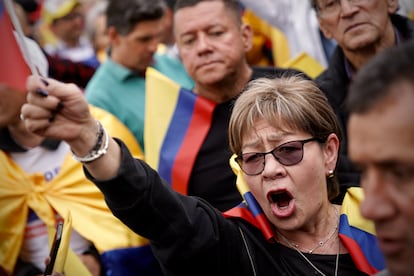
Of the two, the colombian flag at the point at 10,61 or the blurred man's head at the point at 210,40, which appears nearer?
the colombian flag at the point at 10,61

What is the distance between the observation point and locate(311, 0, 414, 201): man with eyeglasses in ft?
13.1

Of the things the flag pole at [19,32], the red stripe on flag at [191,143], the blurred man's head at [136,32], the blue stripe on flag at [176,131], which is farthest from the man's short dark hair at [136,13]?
the flag pole at [19,32]

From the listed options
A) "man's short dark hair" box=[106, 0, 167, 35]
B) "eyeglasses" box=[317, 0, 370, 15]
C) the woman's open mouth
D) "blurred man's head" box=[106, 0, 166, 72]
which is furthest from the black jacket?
"man's short dark hair" box=[106, 0, 167, 35]

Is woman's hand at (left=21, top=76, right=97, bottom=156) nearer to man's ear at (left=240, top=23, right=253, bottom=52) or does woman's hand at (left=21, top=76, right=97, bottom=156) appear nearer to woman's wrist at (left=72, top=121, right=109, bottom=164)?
woman's wrist at (left=72, top=121, right=109, bottom=164)

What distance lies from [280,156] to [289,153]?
0.04m

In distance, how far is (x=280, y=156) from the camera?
2756 mm

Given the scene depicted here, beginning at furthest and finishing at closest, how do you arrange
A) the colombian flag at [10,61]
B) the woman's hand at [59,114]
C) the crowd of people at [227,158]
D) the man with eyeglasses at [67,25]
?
the man with eyeglasses at [67,25]
the colombian flag at [10,61]
the woman's hand at [59,114]
the crowd of people at [227,158]

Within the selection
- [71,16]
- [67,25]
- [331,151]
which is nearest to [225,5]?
[331,151]

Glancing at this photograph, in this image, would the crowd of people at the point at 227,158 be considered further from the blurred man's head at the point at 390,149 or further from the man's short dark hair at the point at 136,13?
the man's short dark hair at the point at 136,13

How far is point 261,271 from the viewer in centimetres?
268

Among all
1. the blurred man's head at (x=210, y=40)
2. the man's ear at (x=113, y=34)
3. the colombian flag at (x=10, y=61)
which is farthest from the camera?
the man's ear at (x=113, y=34)

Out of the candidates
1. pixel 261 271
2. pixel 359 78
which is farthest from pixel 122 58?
pixel 359 78

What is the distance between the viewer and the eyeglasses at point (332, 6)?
3.98 m

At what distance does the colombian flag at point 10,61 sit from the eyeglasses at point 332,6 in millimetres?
2104
